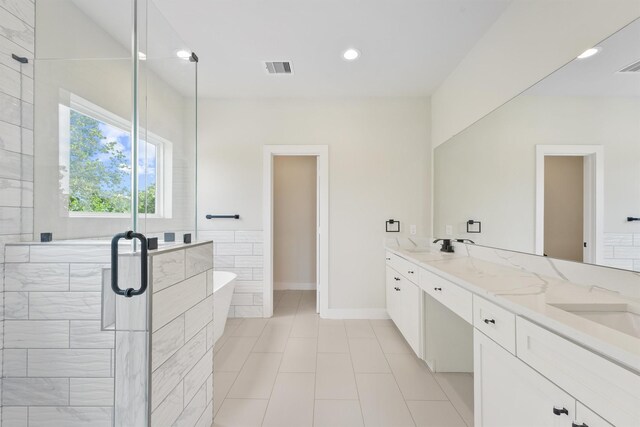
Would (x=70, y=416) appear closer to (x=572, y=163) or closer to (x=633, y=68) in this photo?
(x=572, y=163)

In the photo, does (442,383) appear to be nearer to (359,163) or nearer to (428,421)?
(428,421)

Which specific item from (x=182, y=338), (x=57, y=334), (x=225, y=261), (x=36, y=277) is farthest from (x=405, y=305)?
(x=36, y=277)

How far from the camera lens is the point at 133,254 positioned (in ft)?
3.63

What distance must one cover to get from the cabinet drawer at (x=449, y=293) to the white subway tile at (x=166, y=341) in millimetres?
1455

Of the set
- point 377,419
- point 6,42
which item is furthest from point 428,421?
point 6,42

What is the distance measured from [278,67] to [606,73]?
7.85 ft

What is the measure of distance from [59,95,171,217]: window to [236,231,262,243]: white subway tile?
77.6 inches

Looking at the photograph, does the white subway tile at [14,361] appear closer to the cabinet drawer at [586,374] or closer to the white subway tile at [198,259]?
the white subway tile at [198,259]

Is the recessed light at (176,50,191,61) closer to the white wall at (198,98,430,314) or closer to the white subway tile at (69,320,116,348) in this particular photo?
the white subway tile at (69,320,116,348)

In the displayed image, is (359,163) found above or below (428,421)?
above

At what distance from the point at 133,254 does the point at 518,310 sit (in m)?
1.52

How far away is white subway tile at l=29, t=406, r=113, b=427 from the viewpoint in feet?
4.42

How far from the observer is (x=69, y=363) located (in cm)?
135

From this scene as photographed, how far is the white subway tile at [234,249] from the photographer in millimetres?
3436
